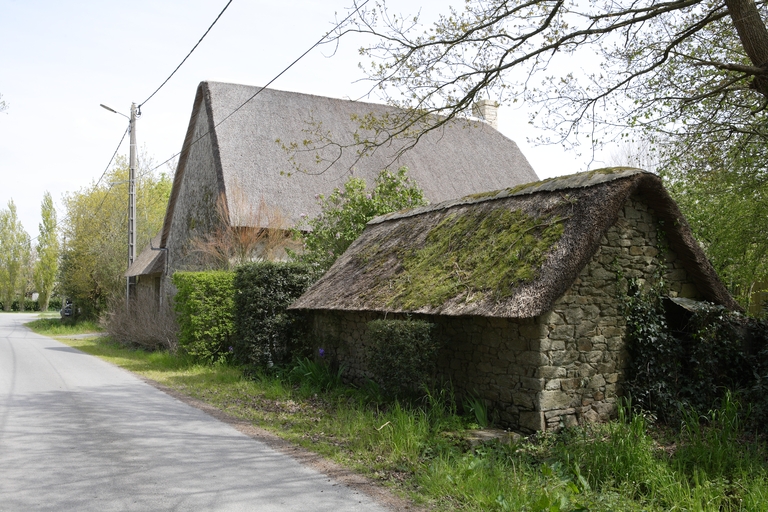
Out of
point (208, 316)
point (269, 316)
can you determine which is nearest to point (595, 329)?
point (269, 316)

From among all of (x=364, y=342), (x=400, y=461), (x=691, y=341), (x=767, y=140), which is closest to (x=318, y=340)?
(x=364, y=342)

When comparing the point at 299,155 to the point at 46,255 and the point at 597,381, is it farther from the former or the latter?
the point at 46,255

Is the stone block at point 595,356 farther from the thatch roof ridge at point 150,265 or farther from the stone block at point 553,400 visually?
A: the thatch roof ridge at point 150,265

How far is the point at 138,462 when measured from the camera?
21.0 feet

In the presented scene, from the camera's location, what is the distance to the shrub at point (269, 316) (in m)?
12.4

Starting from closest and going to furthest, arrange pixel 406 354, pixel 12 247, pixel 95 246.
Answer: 1. pixel 406 354
2. pixel 95 246
3. pixel 12 247

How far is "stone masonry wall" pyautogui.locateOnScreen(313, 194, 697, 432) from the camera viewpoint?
7.27 metres

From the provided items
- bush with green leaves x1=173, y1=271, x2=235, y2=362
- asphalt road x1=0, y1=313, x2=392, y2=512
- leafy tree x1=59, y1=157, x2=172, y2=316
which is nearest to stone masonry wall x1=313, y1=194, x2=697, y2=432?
asphalt road x1=0, y1=313, x2=392, y2=512

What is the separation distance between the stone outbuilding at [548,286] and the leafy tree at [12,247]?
52.6m

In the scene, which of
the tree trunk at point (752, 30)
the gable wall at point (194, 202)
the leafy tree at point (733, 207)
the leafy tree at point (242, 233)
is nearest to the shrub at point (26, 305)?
the gable wall at point (194, 202)

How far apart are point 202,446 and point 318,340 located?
4857mm

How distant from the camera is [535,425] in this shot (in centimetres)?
716

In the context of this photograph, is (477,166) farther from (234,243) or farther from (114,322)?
(114,322)

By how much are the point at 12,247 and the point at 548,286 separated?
56.2 m
